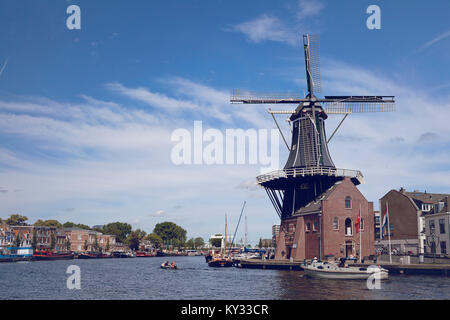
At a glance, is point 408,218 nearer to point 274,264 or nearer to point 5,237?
point 274,264

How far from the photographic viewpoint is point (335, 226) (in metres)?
66.6

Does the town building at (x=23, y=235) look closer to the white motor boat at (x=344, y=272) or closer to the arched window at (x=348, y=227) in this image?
the arched window at (x=348, y=227)

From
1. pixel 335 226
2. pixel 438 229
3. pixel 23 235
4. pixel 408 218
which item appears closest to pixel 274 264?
pixel 335 226

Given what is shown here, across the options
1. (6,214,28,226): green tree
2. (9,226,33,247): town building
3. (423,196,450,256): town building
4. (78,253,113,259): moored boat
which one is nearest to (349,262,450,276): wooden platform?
(423,196,450,256): town building

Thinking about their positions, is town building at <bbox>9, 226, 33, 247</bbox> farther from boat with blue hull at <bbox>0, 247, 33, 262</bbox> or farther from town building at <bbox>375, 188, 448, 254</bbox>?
town building at <bbox>375, 188, 448, 254</bbox>

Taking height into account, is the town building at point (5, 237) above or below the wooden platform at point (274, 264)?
above

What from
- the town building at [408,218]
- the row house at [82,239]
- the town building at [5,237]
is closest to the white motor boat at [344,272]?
the town building at [408,218]

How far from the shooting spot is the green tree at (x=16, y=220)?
159150mm

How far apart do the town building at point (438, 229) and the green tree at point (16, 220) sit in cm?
14440

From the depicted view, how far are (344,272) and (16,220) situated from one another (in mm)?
147047

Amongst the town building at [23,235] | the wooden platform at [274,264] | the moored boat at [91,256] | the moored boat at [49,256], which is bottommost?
the moored boat at [91,256]

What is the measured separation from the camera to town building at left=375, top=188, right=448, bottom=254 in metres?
80.2

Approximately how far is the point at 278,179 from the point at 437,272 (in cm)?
2717
